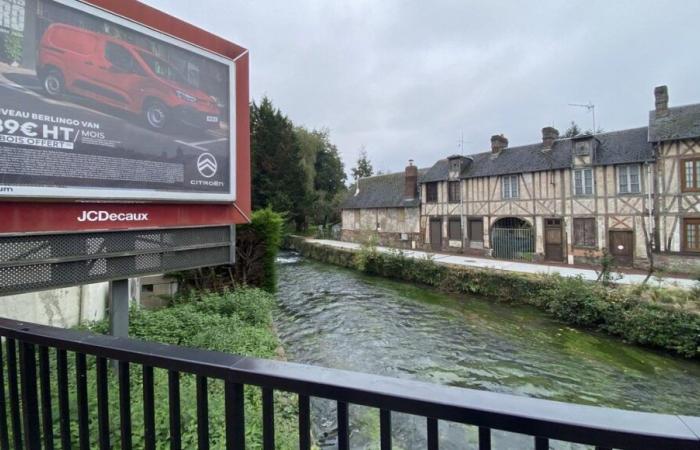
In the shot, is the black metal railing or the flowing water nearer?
the black metal railing

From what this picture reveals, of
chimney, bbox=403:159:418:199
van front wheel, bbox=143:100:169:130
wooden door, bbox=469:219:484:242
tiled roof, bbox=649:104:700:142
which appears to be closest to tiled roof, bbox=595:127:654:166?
tiled roof, bbox=649:104:700:142

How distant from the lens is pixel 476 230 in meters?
20.5

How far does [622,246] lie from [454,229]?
8198mm

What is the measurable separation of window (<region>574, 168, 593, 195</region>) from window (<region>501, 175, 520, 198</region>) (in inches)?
105

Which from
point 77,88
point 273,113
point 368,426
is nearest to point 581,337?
point 368,426

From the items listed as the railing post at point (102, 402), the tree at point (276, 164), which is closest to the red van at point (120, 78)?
the railing post at point (102, 402)

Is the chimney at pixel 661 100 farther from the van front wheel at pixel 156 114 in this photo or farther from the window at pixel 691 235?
the van front wheel at pixel 156 114

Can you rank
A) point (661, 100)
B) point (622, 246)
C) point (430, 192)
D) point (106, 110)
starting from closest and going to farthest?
point (106, 110), point (661, 100), point (622, 246), point (430, 192)

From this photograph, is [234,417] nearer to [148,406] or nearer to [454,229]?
[148,406]

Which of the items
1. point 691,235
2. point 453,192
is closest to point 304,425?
point 691,235

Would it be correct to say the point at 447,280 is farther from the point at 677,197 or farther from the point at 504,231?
the point at 677,197

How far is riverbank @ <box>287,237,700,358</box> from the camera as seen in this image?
27.4 ft

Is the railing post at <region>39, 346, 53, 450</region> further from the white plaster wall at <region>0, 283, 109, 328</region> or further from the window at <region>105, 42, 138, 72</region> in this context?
the white plaster wall at <region>0, 283, 109, 328</region>

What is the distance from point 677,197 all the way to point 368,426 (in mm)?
16346
